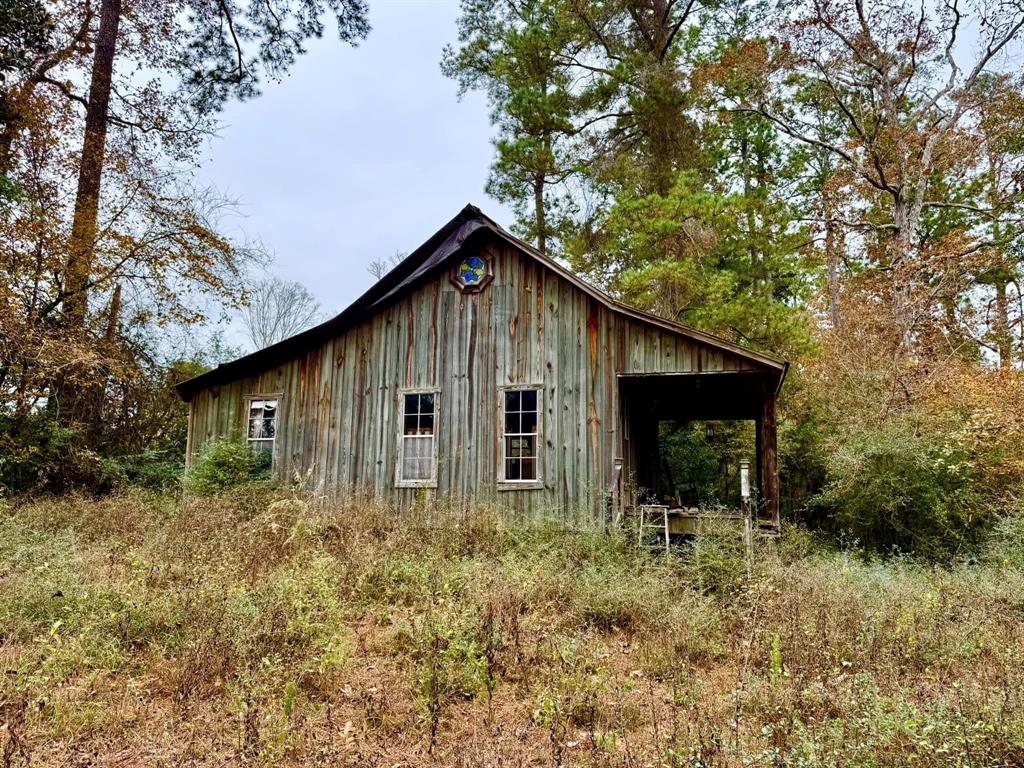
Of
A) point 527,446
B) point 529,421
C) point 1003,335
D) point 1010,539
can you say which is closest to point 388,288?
point 529,421

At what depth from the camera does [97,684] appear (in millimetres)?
4629

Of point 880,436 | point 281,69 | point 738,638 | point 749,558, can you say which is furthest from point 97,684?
point 281,69

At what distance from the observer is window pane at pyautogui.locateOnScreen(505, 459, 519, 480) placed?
10.9 metres

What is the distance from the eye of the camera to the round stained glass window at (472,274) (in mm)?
11648

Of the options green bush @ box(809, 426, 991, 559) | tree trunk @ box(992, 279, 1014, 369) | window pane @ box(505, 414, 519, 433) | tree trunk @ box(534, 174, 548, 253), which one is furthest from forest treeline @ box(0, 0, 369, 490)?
tree trunk @ box(992, 279, 1014, 369)

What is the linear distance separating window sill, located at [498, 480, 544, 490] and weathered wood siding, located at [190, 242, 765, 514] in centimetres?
8

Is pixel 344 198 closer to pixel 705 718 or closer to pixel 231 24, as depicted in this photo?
pixel 231 24

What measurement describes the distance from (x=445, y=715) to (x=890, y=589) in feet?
18.8

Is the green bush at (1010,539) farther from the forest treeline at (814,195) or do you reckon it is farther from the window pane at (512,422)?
the window pane at (512,422)

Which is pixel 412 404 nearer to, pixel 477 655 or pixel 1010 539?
pixel 477 655

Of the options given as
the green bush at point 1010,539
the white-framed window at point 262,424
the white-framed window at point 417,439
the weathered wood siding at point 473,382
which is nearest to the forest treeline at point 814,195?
the green bush at point 1010,539

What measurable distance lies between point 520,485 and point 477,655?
18.2 ft

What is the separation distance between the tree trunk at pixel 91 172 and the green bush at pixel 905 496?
15886mm

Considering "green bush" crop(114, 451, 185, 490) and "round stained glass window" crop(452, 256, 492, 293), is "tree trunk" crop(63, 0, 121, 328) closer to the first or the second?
"green bush" crop(114, 451, 185, 490)
